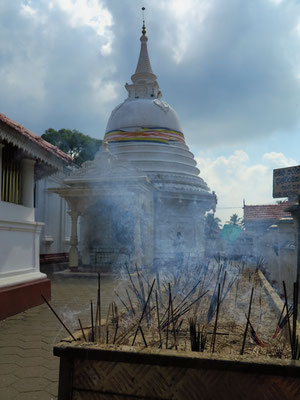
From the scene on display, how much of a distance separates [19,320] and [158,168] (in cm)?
1128

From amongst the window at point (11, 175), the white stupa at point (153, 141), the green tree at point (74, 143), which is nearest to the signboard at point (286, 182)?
the window at point (11, 175)

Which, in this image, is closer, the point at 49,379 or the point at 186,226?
the point at 49,379

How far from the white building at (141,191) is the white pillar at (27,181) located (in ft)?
15.2

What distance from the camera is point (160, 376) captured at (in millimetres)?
1978

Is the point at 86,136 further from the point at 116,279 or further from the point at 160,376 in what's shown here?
the point at 160,376

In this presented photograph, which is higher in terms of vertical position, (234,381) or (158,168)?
(158,168)

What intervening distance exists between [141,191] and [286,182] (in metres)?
7.12

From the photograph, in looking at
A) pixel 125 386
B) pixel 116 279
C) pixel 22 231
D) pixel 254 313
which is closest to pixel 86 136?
pixel 116 279

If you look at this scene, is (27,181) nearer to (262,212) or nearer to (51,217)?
(51,217)

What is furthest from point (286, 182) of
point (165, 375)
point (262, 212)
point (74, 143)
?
point (74, 143)

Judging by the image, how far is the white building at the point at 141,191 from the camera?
436 inches

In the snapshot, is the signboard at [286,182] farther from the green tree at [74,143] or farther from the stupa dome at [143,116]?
the green tree at [74,143]

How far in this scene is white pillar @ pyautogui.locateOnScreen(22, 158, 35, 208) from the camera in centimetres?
616

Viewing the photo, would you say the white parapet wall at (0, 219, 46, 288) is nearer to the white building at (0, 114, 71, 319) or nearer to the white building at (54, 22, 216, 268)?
the white building at (0, 114, 71, 319)
